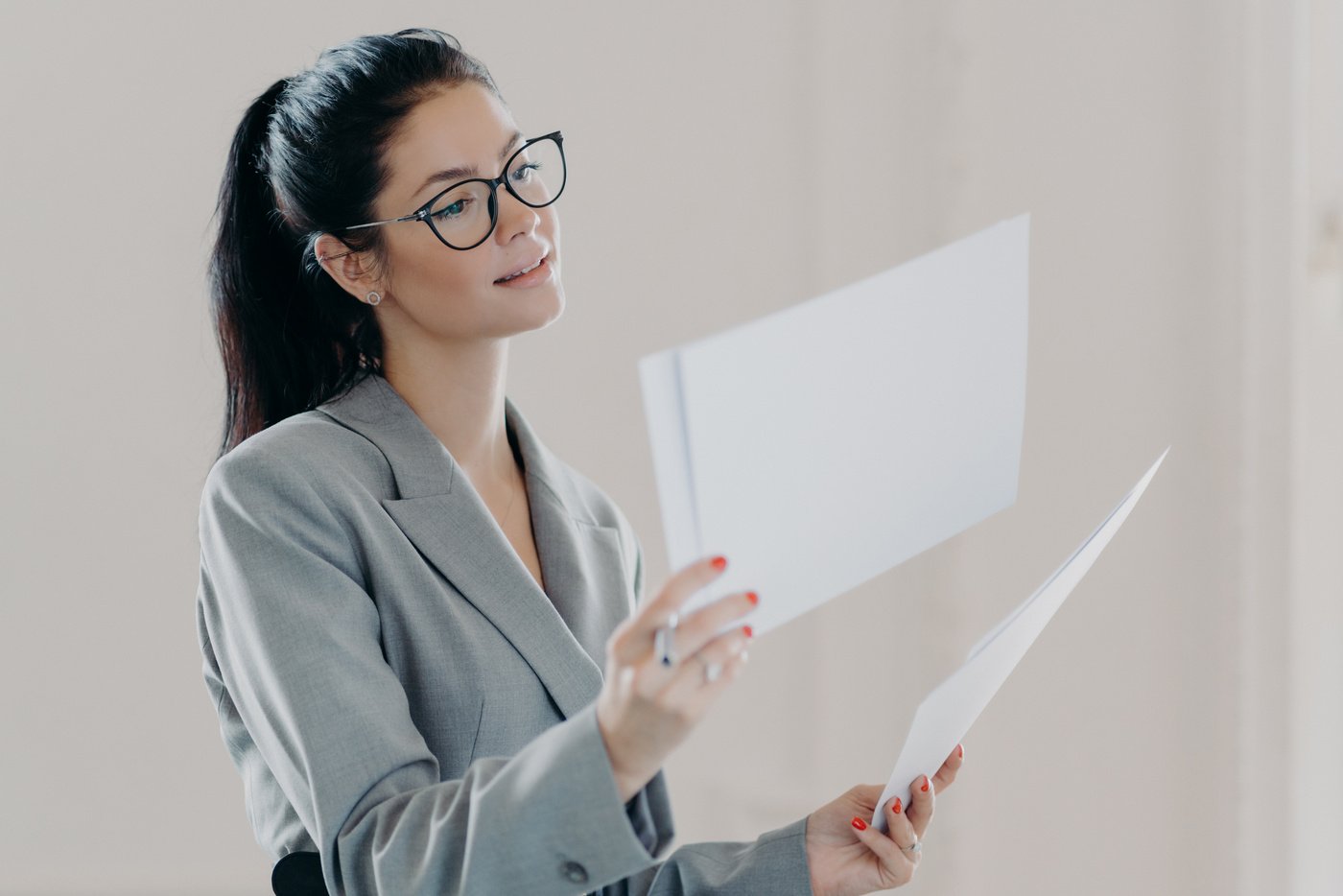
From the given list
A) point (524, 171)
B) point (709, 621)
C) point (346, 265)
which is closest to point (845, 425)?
point (709, 621)

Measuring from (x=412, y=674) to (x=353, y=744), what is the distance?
0.17 metres

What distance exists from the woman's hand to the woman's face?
553mm

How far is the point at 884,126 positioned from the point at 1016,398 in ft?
4.07

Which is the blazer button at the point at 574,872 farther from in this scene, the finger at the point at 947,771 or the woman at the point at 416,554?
the finger at the point at 947,771

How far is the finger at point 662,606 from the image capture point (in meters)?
0.70

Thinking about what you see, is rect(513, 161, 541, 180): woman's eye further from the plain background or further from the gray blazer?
the plain background

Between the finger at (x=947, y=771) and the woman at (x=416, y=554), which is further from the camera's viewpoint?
the finger at (x=947, y=771)

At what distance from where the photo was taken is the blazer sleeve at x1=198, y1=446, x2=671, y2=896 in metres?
0.80

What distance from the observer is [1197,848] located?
194cm

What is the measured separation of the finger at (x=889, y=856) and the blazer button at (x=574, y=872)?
0.37 metres

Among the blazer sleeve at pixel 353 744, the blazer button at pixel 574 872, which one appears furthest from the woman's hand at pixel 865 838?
the blazer button at pixel 574 872

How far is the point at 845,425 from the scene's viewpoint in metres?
0.82

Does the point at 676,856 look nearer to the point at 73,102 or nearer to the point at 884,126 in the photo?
the point at 884,126

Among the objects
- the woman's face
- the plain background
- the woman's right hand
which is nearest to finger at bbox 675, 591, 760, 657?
the woman's right hand
